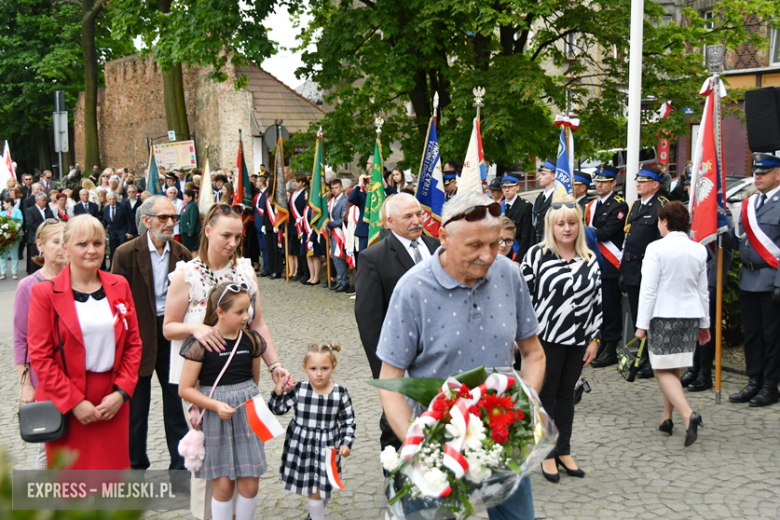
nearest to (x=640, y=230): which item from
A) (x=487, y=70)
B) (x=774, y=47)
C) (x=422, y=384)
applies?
(x=422, y=384)

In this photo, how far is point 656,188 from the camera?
8180 millimetres

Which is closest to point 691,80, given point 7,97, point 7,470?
point 7,470

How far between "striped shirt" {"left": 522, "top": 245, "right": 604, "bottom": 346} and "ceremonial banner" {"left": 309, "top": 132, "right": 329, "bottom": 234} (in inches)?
371

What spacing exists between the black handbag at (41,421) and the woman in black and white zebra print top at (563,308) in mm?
3094

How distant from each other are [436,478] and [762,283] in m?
5.64

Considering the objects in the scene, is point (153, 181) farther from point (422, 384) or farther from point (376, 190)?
point (422, 384)

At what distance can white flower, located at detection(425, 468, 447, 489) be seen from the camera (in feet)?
7.69

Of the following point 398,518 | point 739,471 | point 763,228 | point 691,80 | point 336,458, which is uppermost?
point 691,80

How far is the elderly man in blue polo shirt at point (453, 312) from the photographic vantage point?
2.86 metres

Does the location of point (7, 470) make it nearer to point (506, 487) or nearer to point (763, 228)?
point (506, 487)

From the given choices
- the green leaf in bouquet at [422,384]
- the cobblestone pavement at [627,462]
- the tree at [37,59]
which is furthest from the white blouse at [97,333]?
the tree at [37,59]

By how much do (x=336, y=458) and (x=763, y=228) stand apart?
15.7 feet

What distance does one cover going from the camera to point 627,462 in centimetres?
552

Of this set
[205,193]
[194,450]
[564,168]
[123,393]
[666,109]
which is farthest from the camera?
[205,193]
